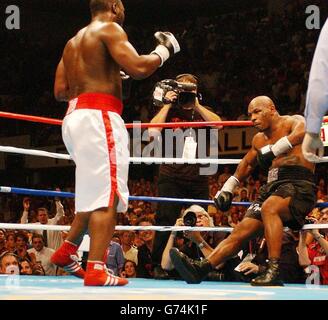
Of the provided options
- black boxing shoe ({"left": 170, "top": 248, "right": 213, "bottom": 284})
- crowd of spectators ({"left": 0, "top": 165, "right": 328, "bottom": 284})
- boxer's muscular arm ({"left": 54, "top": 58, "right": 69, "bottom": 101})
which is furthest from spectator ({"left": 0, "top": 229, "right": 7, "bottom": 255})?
boxer's muscular arm ({"left": 54, "top": 58, "right": 69, "bottom": 101})

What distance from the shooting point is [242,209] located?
6703 mm

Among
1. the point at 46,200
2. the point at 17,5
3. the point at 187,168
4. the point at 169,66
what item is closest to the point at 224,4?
the point at 169,66

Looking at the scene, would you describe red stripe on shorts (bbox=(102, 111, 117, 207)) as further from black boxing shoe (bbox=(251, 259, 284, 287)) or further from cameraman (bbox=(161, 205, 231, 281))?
cameraman (bbox=(161, 205, 231, 281))

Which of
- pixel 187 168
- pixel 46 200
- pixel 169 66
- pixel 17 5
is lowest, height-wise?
pixel 46 200

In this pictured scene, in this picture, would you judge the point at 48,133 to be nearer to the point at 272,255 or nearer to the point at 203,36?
the point at 203,36

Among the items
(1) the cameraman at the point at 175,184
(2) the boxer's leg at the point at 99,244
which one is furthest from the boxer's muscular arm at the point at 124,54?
(1) the cameraman at the point at 175,184

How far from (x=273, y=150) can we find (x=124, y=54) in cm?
112

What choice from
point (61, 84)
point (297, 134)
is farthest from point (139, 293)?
point (297, 134)

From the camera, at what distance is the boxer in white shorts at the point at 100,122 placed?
274 centimetres

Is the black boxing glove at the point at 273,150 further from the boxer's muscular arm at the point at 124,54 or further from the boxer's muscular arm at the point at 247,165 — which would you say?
the boxer's muscular arm at the point at 124,54

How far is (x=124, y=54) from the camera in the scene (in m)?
2.74

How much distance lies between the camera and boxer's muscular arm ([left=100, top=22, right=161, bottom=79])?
8.98 ft

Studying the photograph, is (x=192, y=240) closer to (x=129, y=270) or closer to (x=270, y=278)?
(x=270, y=278)

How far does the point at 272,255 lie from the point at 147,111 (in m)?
7.03
